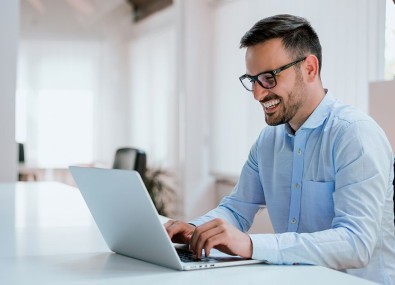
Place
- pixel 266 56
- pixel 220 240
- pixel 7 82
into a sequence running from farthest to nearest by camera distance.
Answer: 1. pixel 7 82
2. pixel 266 56
3. pixel 220 240

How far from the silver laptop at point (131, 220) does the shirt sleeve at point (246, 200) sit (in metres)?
0.52

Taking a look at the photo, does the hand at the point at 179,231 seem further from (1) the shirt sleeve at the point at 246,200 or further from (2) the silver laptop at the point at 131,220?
(1) the shirt sleeve at the point at 246,200

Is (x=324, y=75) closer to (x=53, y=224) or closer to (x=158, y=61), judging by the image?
(x=53, y=224)

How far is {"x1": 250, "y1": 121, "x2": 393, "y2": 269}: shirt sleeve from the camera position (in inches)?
61.3

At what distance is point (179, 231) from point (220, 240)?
0.97 ft

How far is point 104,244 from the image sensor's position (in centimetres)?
183

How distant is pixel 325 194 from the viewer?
1922 mm

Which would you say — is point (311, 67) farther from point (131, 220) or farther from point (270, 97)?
point (131, 220)

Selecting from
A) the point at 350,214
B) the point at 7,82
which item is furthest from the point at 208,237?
the point at 7,82

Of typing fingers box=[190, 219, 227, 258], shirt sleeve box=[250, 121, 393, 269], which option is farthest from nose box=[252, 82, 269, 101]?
typing fingers box=[190, 219, 227, 258]

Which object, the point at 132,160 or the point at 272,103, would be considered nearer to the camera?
the point at 272,103

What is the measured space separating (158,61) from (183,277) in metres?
6.90

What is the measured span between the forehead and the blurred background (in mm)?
2962

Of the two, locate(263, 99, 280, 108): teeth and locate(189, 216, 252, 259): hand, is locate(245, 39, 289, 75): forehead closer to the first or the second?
locate(263, 99, 280, 108): teeth
